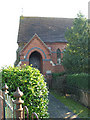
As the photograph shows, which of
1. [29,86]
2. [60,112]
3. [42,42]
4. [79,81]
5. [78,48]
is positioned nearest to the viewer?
[29,86]

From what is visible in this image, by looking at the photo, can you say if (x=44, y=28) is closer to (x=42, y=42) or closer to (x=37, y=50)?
(x=42, y=42)

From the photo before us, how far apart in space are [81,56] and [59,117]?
673 cm

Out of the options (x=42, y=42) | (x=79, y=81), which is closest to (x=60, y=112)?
A: (x=79, y=81)

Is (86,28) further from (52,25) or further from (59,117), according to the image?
(52,25)

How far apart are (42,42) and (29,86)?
18.4 metres

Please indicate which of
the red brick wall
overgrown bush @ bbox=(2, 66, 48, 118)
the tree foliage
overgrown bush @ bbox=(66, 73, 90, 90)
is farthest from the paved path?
the red brick wall

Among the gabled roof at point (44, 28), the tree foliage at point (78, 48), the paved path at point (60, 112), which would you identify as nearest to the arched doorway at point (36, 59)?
the gabled roof at point (44, 28)

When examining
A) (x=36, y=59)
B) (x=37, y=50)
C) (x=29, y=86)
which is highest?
(x=37, y=50)

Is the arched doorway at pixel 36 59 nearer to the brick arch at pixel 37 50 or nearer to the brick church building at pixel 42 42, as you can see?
the brick church building at pixel 42 42

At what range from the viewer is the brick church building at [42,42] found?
2519 centimetres

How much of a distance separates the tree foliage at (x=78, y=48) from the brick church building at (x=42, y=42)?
6.02 m

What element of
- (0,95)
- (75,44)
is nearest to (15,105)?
(0,95)

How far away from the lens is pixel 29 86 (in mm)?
7332

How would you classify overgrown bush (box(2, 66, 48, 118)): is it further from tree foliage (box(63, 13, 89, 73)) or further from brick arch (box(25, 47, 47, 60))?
brick arch (box(25, 47, 47, 60))
